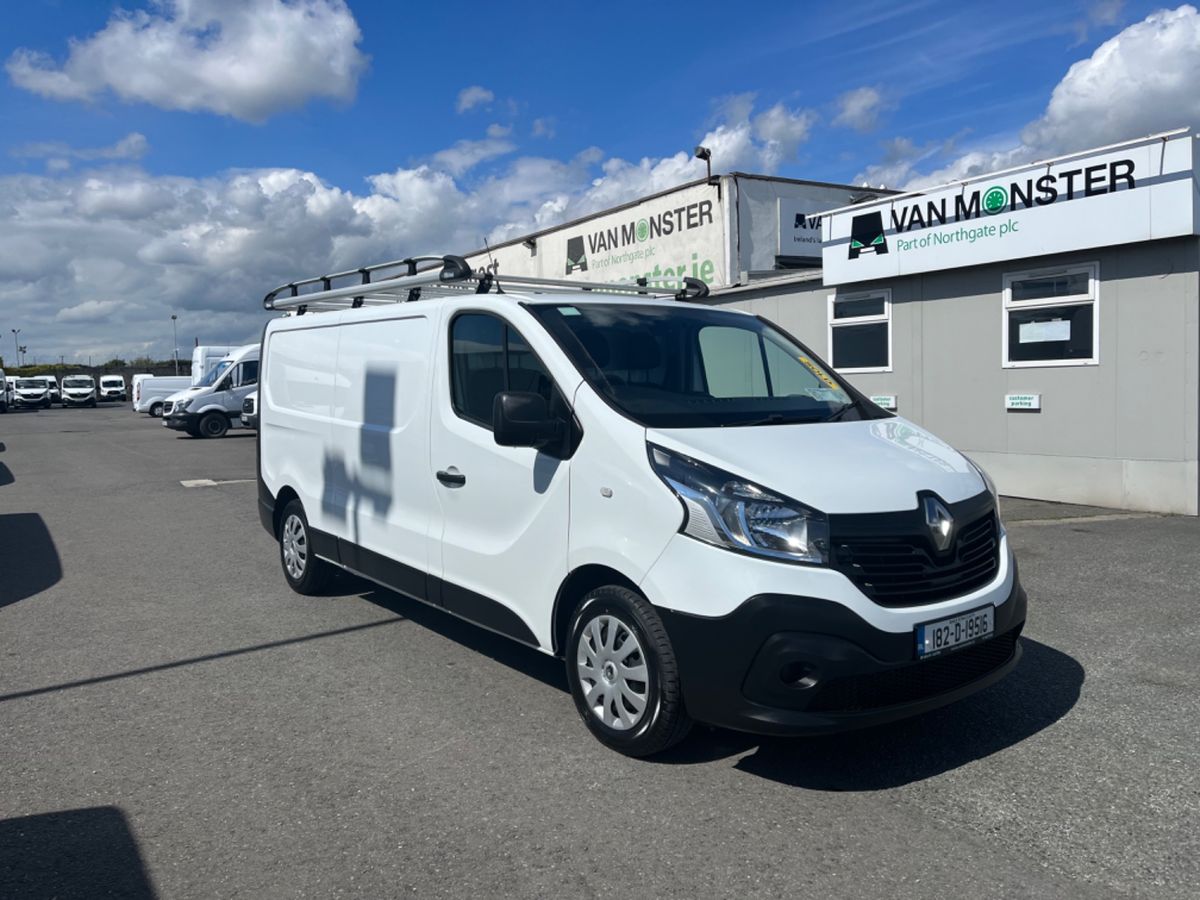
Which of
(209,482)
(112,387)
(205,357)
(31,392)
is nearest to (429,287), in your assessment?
(209,482)

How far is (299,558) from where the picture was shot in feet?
24.0

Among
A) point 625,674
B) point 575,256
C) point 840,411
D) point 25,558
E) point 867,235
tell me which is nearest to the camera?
point 625,674

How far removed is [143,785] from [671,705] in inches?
85.3

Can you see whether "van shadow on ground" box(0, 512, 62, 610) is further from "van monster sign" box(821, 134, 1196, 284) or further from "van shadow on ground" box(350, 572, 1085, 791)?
"van monster sign" box(821, 134, 1196, 284)

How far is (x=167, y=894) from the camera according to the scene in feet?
10.4

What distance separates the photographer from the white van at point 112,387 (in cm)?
6488

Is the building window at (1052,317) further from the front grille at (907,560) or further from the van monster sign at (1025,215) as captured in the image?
the front grille at (907,560)

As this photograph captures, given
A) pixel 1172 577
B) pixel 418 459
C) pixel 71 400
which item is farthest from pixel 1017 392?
pixel 71 400

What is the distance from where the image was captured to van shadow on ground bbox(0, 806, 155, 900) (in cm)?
319

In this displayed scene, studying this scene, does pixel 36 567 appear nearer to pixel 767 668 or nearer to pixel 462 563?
pixel 462 563

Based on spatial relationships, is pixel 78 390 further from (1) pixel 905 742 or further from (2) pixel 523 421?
(1) pixel 905 742

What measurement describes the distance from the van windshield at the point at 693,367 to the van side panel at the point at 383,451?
3.69 ft

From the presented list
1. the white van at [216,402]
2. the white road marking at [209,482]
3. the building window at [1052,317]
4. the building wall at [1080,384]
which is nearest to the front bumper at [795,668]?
the building wall at [1080,384]

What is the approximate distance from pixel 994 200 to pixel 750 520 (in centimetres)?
918
